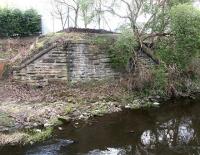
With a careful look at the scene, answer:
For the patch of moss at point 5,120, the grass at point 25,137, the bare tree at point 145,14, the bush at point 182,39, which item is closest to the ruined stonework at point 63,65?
the bare tree at point 145,14

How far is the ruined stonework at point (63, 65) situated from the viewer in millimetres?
19062

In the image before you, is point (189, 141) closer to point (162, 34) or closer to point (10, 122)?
point (10, 122)

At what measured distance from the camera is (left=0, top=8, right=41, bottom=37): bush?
80.1 feet

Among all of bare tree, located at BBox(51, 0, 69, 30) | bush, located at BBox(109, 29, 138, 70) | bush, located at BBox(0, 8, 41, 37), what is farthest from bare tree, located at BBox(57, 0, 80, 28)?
bush, located at BBox(109, 29, 138, 70)

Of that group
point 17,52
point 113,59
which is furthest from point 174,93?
point 17,52

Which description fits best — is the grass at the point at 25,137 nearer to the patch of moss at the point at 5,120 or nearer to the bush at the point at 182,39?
the patch of moss at the point at 5,120

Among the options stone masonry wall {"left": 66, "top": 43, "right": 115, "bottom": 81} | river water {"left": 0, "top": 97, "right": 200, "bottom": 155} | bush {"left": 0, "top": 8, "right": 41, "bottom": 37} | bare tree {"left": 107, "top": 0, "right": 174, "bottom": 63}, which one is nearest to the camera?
river water {"left": 0, "top": 97, "right": 200, "bottom": 155}

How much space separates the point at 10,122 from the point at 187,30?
30.1 feet

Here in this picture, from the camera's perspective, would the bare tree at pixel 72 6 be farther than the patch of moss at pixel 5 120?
Yes

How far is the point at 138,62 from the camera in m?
19.0

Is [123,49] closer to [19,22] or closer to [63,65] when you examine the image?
[63,65]

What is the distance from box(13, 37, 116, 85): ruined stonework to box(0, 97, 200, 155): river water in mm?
3904

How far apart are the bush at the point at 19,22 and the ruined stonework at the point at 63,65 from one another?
6.19m

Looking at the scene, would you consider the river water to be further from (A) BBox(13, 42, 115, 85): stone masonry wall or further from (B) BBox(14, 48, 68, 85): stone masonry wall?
(B) BBox(14, 48, 68, 85): stone masonry wall
